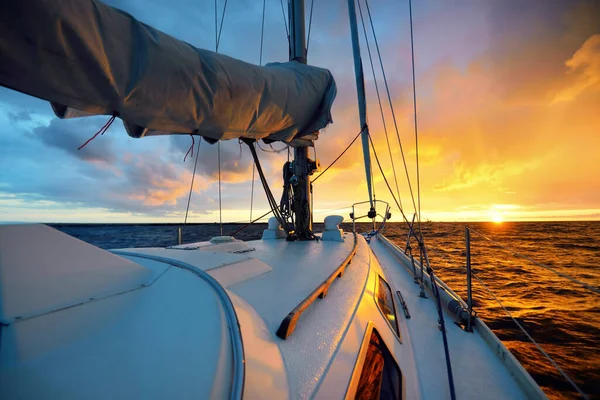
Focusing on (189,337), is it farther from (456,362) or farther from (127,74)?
(456,362)

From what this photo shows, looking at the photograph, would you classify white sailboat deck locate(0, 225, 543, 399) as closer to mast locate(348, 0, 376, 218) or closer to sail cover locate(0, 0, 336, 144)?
sail cover locate(0, 0, 336, 144)

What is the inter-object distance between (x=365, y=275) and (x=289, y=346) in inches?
76.3

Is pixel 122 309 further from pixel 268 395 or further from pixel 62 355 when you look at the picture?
pixel 268 395

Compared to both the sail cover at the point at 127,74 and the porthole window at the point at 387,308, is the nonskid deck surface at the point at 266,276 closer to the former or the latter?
the porthole window at the point at 387,308

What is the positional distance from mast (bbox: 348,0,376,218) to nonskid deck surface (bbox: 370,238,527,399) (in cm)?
353

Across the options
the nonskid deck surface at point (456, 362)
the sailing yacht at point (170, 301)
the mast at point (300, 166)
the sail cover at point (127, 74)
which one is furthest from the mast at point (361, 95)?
the sail cover at point (127, 74)

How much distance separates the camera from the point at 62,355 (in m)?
0.94

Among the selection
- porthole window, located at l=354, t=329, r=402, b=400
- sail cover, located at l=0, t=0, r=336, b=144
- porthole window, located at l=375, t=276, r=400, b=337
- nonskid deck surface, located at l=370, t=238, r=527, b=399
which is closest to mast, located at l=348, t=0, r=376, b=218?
nonskid deck surface, located at l=370, t=238, r=527, b=399

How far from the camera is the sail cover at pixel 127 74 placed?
3.76ft

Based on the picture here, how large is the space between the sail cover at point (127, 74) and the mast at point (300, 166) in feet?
10.2

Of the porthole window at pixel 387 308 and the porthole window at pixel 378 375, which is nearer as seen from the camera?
the porthole window at pixel 378 375

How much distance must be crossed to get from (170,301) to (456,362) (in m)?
2.71

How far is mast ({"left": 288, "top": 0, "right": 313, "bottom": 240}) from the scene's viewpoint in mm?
5414

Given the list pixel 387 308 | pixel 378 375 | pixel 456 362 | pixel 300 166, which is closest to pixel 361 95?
pixel 300 166
